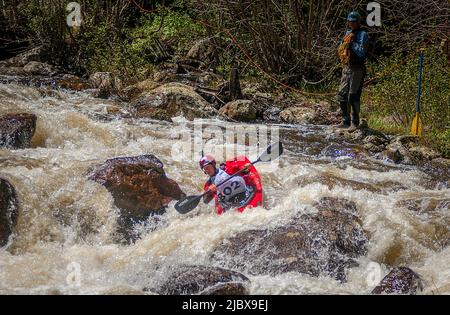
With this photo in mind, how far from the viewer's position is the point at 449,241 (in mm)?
5113

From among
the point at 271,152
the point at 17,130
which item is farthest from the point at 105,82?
the point at 271,152

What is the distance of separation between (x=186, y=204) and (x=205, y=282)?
1.48 m

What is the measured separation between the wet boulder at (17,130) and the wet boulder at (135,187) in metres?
1.33

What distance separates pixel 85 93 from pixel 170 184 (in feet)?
14.4

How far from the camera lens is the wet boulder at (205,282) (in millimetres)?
3971

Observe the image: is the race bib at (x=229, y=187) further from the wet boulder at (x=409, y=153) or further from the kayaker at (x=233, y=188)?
the wet boulder at (x=409, y=153)

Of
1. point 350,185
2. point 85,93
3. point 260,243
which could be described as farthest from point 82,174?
point 85,93

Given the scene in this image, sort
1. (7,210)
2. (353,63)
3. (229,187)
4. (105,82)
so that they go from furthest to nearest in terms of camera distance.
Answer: (105,82) < (353,63) < (229,187) < (7,210)

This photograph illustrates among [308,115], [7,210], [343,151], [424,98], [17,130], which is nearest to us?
[7,210]

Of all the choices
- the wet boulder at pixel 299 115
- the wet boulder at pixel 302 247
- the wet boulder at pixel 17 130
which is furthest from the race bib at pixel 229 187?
the wet boulder at pixel 299 115

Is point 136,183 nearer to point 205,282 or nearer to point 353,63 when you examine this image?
point 205,282

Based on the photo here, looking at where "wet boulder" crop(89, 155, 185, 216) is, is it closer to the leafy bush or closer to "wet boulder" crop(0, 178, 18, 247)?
"wet boulder" crop(0, 178, 18, 247)

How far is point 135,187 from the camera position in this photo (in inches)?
222
